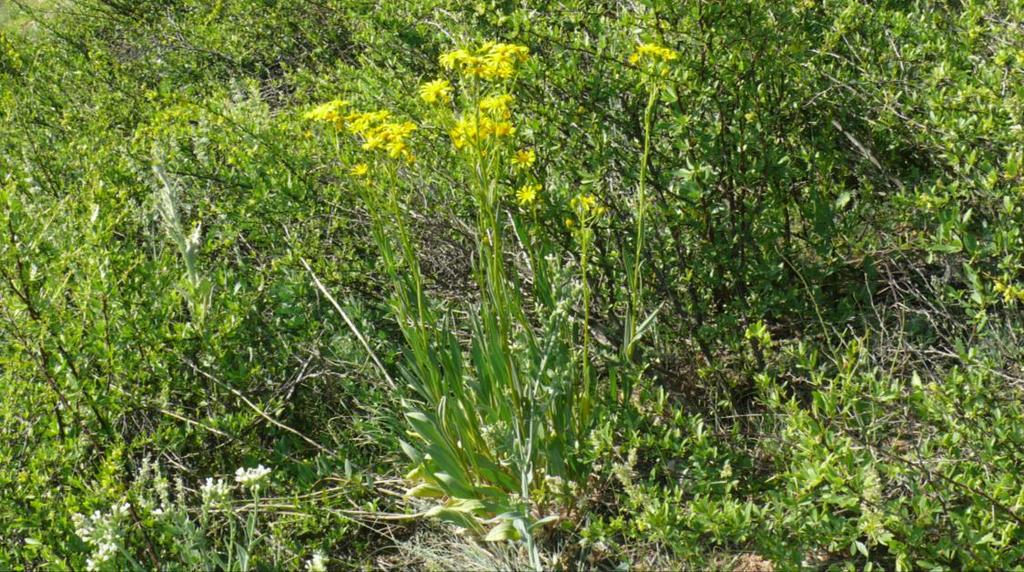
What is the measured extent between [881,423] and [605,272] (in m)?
1.05

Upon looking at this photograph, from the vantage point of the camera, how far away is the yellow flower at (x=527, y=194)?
2.76 metres

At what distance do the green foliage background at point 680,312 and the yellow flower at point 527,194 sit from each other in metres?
0.12

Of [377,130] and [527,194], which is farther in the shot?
[527,194]

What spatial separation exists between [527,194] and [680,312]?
0.80 metres

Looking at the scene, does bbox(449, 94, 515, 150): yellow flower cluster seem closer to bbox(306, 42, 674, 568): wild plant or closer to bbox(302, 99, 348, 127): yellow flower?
bbox(306, 42, 674, 568): wild plant

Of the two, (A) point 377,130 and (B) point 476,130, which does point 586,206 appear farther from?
(A) point 377,130

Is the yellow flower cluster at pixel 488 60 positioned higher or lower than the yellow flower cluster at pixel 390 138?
higher

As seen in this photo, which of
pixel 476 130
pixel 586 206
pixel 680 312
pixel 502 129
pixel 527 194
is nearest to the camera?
pixel 476 130

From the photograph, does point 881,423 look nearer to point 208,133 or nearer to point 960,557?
point 960,557

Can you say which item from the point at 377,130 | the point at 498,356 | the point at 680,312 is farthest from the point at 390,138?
the point at 680,312

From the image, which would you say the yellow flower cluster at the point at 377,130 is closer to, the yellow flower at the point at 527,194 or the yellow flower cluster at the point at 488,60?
the yellow flower cluster at the point at 488,60

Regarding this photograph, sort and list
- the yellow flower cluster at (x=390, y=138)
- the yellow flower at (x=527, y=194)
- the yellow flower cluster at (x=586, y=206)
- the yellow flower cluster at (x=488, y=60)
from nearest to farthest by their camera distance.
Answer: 1. the yellow flower cluster at (x=488, y=60)
2. the yellow flower cluster at (x=390, y=138)
3. the yellow flower cluster at (x=586, y=206)
4. the yellow flower at (x=527, y=194)

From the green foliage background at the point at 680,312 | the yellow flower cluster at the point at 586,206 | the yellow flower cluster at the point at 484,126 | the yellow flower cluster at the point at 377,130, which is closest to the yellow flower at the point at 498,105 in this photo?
the yellow flower cluster at the point at 484,126

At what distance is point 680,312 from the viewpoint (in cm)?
323
